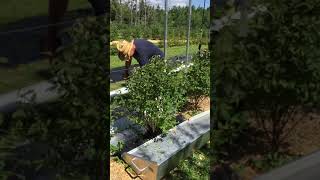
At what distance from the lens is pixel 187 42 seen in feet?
18.6

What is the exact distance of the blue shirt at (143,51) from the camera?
4.80m

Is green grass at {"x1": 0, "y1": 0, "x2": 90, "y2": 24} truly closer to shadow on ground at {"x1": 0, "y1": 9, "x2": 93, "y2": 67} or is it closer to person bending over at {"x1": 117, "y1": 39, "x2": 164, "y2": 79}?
shadow on ground at {"x1": 0, "y1": 9, "x2": 93, "y2": 67}

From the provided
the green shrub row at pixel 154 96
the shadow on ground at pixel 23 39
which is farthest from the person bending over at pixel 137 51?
the shadow on ground at pixel 23 39

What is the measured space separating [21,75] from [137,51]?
255cm

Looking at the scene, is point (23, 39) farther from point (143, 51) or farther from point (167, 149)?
point (143, 51)

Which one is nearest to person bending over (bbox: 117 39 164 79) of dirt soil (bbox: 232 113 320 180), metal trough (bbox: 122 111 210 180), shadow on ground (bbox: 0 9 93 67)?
metal trough (bbox: 122 111 210 180)

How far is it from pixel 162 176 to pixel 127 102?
0.88 metres

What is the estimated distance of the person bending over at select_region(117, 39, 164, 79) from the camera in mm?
4566

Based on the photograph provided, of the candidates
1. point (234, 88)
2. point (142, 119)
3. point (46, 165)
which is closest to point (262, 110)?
point (234, 88)

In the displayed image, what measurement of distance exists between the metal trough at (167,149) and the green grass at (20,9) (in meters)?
1.83

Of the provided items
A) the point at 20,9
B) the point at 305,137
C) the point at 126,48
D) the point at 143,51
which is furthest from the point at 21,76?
the point at 305,137

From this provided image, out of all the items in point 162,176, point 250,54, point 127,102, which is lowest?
point 162,176

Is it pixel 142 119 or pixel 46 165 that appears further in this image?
pixel 142 119

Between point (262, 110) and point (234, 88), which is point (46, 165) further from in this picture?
point (262, 110)
